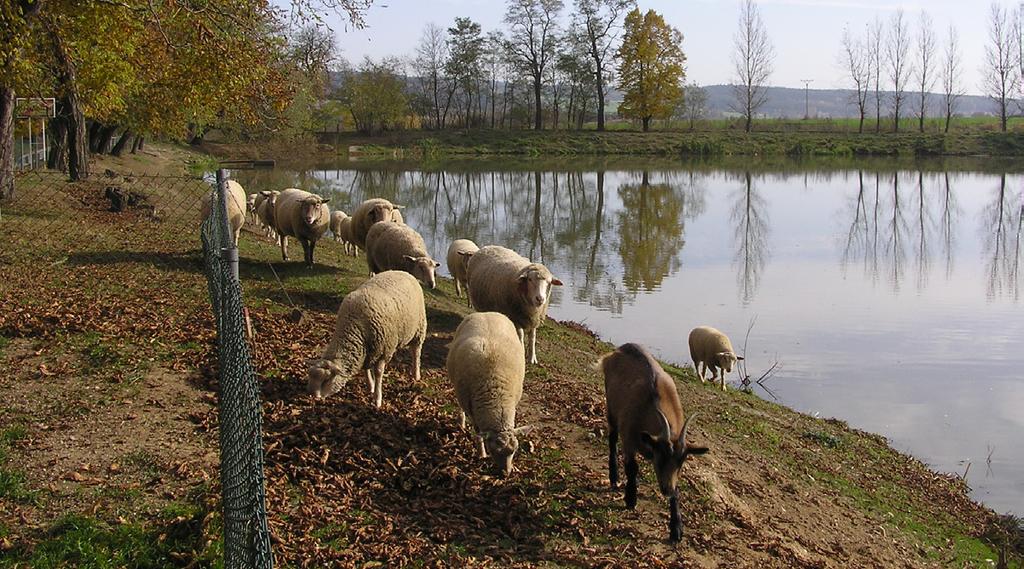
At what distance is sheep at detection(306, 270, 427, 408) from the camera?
7.45 m

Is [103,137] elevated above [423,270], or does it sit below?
above

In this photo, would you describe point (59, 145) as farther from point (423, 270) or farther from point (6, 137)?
point (423, 270)

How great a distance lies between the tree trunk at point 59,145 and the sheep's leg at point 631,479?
804 inches

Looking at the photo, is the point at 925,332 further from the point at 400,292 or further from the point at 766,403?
the point at 400,292

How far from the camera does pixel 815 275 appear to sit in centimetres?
2266

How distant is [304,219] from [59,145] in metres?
12.2

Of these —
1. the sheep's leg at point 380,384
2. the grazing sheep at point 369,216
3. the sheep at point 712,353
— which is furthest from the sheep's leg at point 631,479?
the grazing sheep at point 369,216

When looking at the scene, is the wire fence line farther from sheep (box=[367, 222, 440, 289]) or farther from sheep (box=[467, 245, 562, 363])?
sheep (box=[467, 245, 562, 363])

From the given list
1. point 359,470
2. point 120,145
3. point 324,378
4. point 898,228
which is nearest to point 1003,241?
point 898,228

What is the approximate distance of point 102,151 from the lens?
33688 millimetres

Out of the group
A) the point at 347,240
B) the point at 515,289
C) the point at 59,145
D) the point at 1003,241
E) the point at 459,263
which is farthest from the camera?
the point at 1003,241

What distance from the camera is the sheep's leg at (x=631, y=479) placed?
253 inches

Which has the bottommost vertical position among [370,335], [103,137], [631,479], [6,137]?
[631,479]

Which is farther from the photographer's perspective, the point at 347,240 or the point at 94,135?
the point at 94,135
